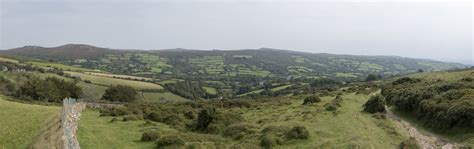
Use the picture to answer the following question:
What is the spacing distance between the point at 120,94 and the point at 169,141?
2823 inches

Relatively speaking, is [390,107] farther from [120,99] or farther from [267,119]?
[120,99]

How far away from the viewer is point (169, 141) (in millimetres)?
30312

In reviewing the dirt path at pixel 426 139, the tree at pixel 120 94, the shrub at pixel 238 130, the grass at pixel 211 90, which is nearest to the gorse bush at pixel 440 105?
the dirt path at pixel 426 139

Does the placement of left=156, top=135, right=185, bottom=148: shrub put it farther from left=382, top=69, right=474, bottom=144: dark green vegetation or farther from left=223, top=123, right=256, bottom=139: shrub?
left=382, top=69, right=474, bottom=144: dark green vegetation

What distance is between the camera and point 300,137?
30.9 m

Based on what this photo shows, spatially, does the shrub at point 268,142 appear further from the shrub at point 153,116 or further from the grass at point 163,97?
the grass at point 163,97

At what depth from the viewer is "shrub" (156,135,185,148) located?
98.4 ft

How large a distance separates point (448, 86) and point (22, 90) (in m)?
75.0

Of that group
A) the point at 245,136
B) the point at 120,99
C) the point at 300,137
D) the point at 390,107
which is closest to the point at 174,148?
the point at 245,136

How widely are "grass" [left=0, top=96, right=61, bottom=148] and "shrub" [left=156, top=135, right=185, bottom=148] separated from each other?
11.3 meters

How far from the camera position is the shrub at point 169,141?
3000cm

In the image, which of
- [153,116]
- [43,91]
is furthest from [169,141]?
[43,91]

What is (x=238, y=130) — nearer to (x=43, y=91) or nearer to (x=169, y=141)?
(x=169, y=141)

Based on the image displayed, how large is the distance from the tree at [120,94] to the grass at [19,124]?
4585 centimetres
